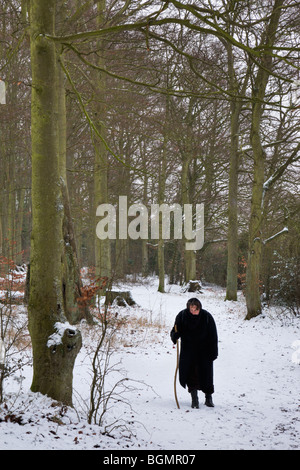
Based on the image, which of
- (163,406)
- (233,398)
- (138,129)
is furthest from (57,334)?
(138,129)

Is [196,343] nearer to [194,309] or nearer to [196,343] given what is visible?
[196,343]

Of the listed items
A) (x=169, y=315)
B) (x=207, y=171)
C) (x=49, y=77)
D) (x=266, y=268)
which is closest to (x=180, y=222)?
(x=207, y=171)

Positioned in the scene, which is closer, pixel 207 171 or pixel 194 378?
pixel 194 378

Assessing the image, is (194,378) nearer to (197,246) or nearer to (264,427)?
(264,427)

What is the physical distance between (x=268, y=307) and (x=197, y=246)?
976 cm

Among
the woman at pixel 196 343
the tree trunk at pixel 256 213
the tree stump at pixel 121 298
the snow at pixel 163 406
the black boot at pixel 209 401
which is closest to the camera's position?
the snow at pixel 163 406

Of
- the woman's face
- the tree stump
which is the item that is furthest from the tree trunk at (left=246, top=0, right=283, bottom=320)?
the woman's face

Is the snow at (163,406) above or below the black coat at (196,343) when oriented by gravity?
below

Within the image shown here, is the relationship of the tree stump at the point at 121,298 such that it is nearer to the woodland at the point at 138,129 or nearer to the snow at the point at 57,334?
the woodland at the point at 138,129

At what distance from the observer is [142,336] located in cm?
898

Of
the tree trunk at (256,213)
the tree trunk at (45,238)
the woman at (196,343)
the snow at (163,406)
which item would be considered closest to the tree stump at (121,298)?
the snow at (163,406)

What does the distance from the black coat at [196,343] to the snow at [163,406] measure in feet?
1.54

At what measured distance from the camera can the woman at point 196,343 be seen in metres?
5.55
